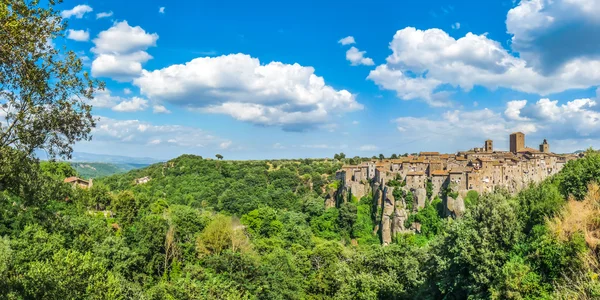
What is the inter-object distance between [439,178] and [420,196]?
4040 mm

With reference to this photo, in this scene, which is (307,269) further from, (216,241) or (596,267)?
(596,267)

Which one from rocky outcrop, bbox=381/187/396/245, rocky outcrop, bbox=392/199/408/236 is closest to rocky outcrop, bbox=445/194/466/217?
rocky outcrop, bbox=392/199/408/236

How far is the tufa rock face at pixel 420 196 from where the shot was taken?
198 ft

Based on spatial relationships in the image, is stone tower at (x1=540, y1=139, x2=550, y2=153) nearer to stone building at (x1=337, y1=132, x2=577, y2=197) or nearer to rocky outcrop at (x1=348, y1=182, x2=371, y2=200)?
stone building at (x1=337, y1=132, x2=577, y2=197)

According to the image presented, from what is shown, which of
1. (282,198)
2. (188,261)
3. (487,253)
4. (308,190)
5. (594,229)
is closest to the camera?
(594,229)

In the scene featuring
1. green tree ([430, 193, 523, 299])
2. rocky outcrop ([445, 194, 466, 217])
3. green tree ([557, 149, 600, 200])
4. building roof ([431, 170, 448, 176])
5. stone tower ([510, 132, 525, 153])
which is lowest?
rocky outcrop ([445, 194, 466, 217])

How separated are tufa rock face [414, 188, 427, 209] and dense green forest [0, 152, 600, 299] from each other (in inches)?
44.3

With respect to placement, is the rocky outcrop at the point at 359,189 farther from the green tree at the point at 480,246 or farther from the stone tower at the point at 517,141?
the green tree at the point at 480,246

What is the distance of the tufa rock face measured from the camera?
198 feet

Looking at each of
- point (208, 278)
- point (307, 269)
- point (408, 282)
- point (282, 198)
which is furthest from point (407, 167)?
point (208, 278)

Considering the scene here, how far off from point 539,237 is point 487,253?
6.81 ft

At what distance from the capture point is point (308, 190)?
93.8m

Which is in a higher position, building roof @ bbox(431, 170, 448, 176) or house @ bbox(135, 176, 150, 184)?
building roof @ bbox(431, 170, 448, 176)

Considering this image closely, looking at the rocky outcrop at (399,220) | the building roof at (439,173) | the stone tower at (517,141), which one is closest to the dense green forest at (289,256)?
the rocky outcrop at (399,220)
